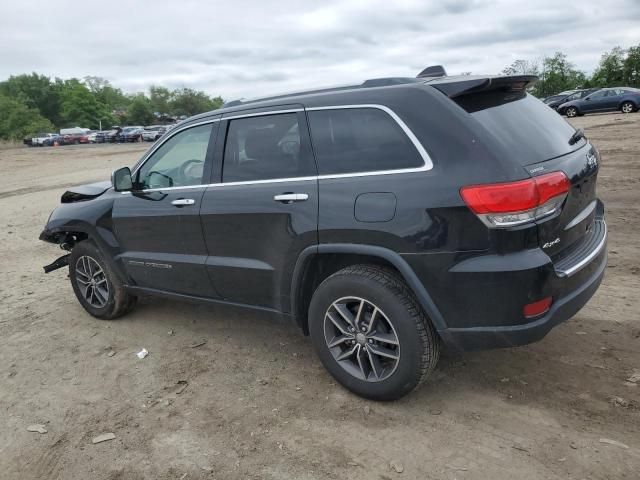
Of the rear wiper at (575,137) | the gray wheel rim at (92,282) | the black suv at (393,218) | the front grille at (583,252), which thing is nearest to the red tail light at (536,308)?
the black suv at (393,218)

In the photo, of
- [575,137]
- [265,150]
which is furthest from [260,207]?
[575,137]

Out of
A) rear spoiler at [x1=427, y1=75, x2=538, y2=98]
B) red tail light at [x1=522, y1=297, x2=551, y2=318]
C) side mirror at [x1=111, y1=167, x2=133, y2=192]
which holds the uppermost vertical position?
rear spoiler at [x1=427, y1=75, x2=538, y2=98]

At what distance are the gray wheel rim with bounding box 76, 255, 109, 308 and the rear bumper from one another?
10.9 ft

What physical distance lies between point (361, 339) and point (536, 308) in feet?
3.36

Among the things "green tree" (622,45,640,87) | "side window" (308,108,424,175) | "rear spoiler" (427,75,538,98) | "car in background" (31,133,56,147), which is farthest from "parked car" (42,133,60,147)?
"rear spoiler" (427,75,538,98)

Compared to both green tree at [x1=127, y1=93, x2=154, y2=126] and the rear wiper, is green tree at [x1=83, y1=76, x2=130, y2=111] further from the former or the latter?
the rear wiper

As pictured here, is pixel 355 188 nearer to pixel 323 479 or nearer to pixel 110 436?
pixel 323 479

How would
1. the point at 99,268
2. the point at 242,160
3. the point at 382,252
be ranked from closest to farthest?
the point at 382,252 → the point at 242,160 → the point at 99,268

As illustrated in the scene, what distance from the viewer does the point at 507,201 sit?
2727mm

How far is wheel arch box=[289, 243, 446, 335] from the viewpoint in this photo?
299cm

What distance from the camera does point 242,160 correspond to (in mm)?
3840

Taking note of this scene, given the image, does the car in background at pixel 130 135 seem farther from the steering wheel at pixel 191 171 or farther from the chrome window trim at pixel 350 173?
the chrome window trim at pixel 350 173

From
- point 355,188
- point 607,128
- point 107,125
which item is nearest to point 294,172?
point 355,188

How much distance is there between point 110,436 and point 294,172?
196cm
